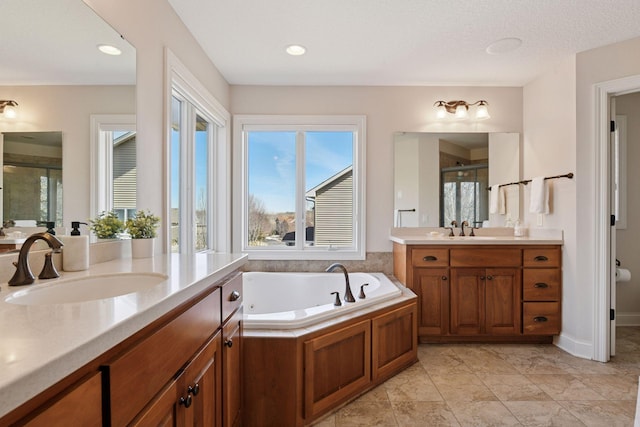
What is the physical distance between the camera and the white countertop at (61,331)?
0.44 m

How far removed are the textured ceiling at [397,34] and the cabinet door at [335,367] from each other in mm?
1924

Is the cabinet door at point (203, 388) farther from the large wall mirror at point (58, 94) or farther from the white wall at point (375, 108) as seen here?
the white wall at point (375, 108)

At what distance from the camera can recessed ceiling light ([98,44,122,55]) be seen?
Result: 144 cm

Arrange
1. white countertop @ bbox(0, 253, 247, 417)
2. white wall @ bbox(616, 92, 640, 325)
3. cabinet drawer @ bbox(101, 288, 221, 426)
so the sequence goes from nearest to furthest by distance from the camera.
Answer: white countertop @ bbox(0, 253, 247, 417) → cabinet drawer @ bbox(101, 288, 221, 426) → white wall @ bbox(616, 92, 640, 325)

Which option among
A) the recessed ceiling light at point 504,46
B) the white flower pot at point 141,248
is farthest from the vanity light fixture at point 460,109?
the white flower pot at point 141,248

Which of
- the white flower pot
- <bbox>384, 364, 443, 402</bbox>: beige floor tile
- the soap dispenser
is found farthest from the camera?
<bbox>384, 364, 443, 402</bbox>: beige floor tile

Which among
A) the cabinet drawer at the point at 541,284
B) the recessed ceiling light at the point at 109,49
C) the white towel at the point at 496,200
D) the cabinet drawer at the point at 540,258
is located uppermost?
the recessed ceiling light at the point at 109,49

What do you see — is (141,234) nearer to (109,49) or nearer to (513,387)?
(109,49)

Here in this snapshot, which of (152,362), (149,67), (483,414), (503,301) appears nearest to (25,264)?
(152,362)

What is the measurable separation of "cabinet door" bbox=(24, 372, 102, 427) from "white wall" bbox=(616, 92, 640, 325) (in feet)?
14.2

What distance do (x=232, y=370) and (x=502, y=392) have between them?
5.54 ft

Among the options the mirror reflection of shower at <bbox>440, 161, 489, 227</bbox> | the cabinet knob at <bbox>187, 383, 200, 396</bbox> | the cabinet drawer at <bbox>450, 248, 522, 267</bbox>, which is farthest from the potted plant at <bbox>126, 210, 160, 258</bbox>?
the mirror reflection of shower at <bbox>440, 161, 489, 227</bbox>

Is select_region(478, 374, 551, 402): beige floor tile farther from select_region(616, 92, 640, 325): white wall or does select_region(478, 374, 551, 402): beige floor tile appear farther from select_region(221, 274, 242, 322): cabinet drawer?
select_region(616, 92, 640, 325): white wall

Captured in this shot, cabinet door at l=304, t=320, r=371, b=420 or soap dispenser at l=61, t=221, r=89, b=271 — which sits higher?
soap dispenser at l=61, t=221, r=89, b=271
